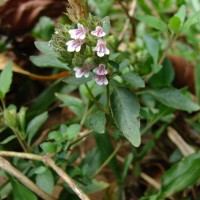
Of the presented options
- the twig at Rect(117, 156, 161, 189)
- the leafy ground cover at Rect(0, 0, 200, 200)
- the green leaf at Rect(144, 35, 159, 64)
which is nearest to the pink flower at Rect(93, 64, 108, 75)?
the leafy ground cover at Rect(0, 0, 200, 200)

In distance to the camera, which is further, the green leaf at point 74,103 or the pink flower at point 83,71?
the green leaf at point 74,103

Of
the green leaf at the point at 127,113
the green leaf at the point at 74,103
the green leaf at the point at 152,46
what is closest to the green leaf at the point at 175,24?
the green leaf at the point at 152,46

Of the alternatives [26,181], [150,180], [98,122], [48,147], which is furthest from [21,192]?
[150,180]

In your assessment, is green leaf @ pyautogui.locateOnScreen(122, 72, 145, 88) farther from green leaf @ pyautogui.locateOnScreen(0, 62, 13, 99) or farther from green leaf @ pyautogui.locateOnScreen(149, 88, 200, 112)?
green leaf @ pyautogui.locateOnScreen(0, 62, 13, 99)

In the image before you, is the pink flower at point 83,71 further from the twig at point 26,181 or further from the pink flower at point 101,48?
the twig at point 26,181

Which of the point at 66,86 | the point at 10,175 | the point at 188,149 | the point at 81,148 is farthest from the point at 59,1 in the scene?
the point at 10,175

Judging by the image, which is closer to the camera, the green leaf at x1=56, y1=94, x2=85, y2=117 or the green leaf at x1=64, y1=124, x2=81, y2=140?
the green leaf at x1=64, y1=124, x2=81, y2=140

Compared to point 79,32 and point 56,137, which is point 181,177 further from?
point 79,32
